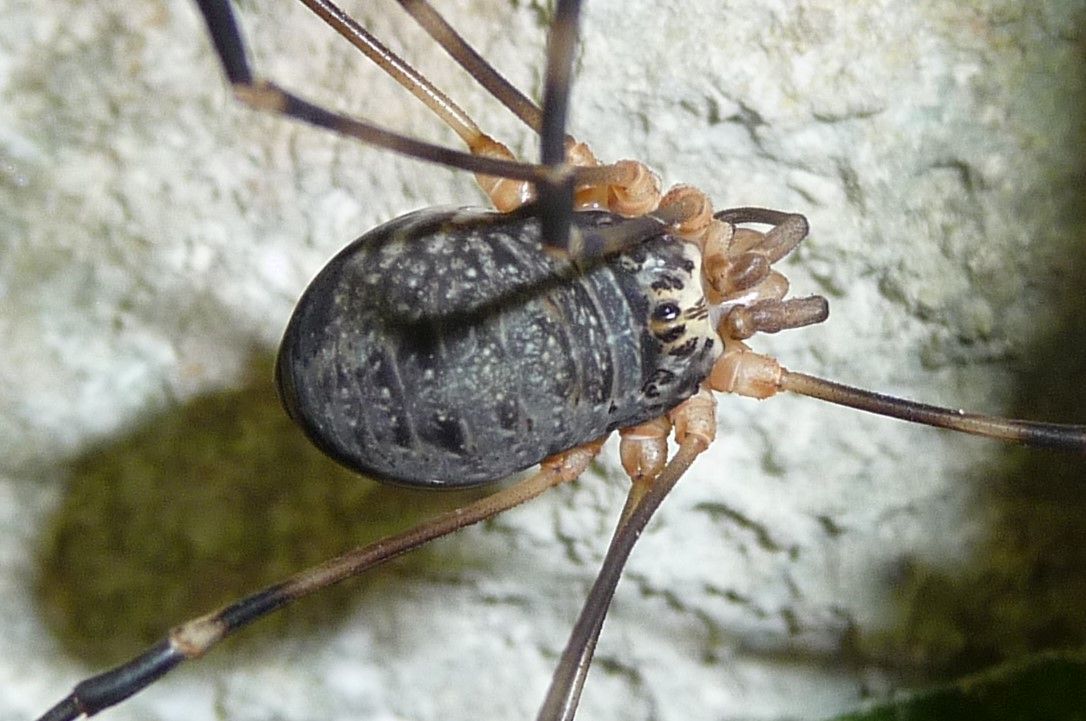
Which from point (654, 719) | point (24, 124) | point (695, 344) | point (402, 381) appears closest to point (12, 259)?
point (24, 124)

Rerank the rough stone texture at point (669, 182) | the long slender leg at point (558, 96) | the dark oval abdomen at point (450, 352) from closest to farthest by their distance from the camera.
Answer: the long slender leg at point (558, 96), the dark oval abdomen at point (450, 352), the rough stone texture at point (669, 182)

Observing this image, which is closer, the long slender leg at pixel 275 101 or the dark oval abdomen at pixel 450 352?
the long slender leg at pixel 275 101

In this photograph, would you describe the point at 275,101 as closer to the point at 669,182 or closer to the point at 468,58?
the point at 468,58

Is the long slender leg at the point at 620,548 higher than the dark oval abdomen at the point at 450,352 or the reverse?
the reverse

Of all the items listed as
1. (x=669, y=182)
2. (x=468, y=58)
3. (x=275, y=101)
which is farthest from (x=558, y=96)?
(x=669, y=182)

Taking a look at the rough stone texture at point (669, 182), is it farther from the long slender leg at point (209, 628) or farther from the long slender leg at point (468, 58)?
the long slender leg at point (209, 628)

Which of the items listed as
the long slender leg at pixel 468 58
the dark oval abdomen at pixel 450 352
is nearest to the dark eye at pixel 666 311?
the dark oval abdomen at pixel 450 352

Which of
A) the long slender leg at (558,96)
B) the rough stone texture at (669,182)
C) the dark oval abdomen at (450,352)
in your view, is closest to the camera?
the long slender leg at (558,96)
